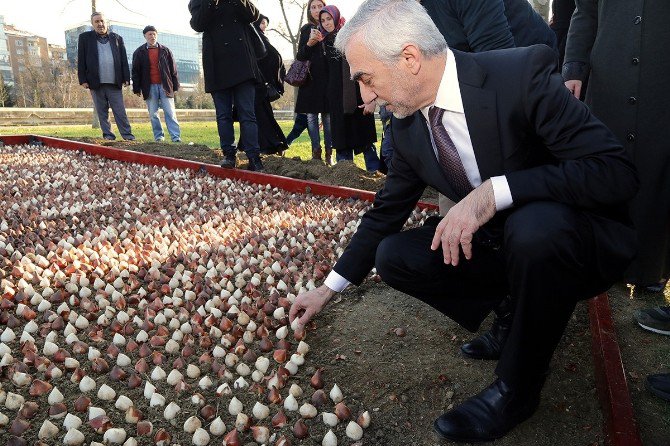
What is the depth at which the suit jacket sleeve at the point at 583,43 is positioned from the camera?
9.45 feet

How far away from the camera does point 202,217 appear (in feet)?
13.3

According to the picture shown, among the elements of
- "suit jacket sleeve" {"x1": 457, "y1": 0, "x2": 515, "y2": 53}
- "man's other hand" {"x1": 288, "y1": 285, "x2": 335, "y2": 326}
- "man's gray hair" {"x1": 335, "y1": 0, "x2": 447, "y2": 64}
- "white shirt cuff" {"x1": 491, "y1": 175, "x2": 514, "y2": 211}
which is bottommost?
"man's other hand" {"x1": 288, "y1": 285, "x2": 335, "y2": 326}

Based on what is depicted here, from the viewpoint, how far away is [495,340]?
7.00 ft

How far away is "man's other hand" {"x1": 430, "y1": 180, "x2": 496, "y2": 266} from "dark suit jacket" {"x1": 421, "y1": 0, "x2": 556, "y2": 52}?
1.63 metres

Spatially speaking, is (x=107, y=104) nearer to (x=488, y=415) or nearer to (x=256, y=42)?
(x=256, y=42)

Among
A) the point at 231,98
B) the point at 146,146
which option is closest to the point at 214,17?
the point at 231,98

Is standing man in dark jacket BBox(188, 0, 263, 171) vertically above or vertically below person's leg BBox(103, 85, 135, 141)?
above

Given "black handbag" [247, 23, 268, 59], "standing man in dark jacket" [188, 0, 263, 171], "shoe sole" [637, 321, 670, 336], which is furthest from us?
"black handbag" [247, 23, 268, 59]

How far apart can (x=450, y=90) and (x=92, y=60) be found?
28.2ft

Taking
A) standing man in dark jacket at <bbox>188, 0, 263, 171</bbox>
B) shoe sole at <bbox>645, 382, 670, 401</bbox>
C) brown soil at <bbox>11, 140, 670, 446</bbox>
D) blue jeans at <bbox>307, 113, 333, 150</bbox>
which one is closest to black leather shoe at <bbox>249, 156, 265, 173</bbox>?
standing man in dark jacket at <bbox>188, 0, 263, 171</bbox>

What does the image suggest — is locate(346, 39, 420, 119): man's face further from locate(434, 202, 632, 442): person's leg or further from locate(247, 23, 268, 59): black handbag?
locate(247, 23, 268, 59): black handbag

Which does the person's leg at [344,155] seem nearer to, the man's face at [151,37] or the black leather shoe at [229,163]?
the black leather shoe at [229,163]

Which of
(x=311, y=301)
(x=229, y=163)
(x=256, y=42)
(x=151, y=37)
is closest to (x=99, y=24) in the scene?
(x=151, y=37)

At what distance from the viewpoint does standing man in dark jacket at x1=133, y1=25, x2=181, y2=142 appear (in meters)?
9.40
